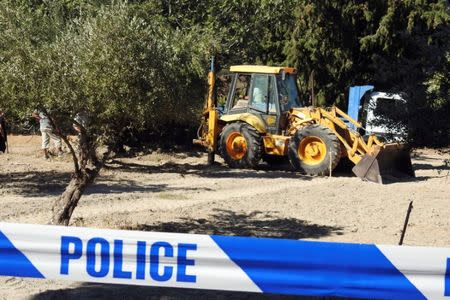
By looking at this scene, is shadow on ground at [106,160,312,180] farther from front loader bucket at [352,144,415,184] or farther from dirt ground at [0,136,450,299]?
front loader bucket at [352,144,415,184]

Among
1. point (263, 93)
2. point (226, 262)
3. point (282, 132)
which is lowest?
point (226, 262)

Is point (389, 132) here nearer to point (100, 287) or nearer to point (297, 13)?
point (100, 287)

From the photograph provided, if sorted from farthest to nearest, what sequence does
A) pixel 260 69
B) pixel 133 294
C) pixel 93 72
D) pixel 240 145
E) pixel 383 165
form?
pixel 240 145 → pixel 260 69 → pixel 383 165 → pixel 93 72 → pixel 133 294

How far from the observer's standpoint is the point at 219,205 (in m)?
11.8

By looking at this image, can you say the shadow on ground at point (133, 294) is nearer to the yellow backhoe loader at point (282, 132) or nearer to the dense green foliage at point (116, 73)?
the dense green foliage at point (116, 73)

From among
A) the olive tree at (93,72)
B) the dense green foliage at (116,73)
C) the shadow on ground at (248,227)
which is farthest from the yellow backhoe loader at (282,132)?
the olive tree at (93,72)

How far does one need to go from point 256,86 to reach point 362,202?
546cm

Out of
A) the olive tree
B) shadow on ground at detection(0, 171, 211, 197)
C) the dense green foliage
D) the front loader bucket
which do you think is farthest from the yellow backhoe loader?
the olive tree

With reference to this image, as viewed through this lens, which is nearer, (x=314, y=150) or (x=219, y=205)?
(x=219, y=205)

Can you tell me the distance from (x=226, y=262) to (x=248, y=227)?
5.24 m

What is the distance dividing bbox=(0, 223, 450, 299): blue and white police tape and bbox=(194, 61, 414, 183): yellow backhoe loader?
396 inches

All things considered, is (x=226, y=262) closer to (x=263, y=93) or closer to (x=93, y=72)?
(x=93, y=72)

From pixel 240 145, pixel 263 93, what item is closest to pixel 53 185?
pixel 240 145

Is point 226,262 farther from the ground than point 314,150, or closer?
farther from the ground
